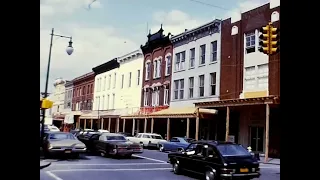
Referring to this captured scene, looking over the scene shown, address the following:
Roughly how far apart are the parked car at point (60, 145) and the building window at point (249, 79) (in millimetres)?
8699

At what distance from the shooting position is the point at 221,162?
328 inches

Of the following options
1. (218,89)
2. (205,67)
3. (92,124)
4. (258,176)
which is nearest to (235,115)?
(218,89)

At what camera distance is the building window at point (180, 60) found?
23.7 meters

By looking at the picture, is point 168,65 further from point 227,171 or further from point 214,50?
point 227,171

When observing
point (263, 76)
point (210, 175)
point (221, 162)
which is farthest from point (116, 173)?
point (263, 76)

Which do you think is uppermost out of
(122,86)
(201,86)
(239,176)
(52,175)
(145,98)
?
(122,86)

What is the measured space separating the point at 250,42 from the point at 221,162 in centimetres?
1025

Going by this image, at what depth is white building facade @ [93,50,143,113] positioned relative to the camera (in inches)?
860

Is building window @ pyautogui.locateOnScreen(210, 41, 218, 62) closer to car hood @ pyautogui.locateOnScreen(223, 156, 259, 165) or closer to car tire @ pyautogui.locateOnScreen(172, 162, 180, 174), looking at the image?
car tire @ pyautogui.locateOnScreen(172, 162, 180, 174)

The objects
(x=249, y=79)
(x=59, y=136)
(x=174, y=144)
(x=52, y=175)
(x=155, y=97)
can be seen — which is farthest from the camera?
(x=155, y=97)

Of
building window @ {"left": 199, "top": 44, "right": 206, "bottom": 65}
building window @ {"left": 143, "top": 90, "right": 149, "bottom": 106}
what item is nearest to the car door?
building window @ {"left": 199, "top": 44, "right": 206, "bottom": 65}

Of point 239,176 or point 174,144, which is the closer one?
point 239,176

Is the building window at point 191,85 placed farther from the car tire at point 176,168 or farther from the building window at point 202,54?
the car tire at point 176,168
